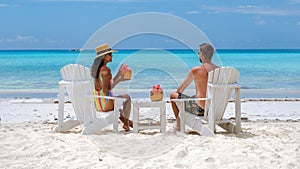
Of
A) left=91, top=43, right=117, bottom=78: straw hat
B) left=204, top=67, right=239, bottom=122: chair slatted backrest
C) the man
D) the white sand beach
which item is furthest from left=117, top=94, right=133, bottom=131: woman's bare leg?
left=204, top=67, right=239, bottom=122: chair slatted backrest

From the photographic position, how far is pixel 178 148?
4625mm

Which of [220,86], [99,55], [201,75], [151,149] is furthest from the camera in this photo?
[99,55]

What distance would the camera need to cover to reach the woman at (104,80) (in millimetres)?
5688

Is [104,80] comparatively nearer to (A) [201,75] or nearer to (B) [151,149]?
(A) [201,75]

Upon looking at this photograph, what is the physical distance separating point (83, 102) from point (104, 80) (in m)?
0.43

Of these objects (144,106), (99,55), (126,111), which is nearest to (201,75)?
(144,106)

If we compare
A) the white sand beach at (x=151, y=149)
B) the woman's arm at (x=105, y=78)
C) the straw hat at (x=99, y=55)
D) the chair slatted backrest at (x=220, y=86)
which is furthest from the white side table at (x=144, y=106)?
the straw hat at (x=99, y=55)

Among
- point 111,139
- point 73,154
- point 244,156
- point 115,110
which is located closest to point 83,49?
point 115,110

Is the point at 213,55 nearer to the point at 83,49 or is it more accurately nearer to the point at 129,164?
the point at 83,49

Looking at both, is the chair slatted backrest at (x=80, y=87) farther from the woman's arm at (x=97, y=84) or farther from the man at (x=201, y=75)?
the man at (x=201, y=75)

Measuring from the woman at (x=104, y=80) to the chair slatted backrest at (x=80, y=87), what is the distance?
0.11m

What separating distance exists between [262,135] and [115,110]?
199 cm

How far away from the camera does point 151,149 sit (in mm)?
4672

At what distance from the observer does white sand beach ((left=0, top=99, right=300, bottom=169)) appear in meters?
4.11
